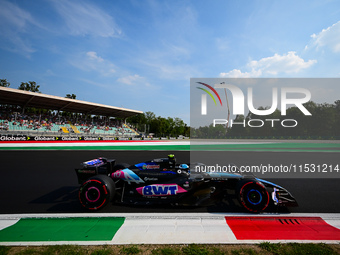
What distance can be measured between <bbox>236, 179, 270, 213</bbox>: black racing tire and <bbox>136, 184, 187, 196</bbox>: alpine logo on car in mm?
1033

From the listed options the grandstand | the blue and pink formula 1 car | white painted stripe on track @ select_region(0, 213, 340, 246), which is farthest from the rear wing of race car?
the grandstand

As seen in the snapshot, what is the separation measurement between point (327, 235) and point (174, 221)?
2.17 m

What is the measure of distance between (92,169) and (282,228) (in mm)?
3588

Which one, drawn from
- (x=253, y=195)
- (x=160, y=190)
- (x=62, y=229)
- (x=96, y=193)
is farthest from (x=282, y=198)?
(x=62, y=229)

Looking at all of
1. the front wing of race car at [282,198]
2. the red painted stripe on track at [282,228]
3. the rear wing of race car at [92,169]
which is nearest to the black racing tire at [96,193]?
the rear wing of race car at [92,169]

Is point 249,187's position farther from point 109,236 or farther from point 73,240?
point 73,240

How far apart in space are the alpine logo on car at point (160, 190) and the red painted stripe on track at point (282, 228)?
97 centimetres

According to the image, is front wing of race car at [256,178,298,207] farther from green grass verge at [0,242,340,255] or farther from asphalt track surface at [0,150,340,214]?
A: green grass verge at [0,242,340,255]

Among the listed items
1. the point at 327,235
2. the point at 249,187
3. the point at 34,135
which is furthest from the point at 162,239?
the point at 34,135

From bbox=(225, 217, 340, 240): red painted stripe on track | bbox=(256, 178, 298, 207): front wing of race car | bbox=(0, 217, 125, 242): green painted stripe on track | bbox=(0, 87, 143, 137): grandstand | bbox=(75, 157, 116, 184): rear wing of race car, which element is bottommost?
bbox=(0, 217, 125, 242): green painted stripe on track

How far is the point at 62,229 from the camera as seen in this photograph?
279cm

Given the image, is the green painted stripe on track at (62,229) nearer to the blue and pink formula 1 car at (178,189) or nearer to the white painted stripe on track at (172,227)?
the white painted stripe on track at (172,227)

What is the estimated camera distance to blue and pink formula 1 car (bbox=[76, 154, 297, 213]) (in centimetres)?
333

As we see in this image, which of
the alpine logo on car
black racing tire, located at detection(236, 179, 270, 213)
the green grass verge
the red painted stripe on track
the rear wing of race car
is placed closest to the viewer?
the green grass verge
